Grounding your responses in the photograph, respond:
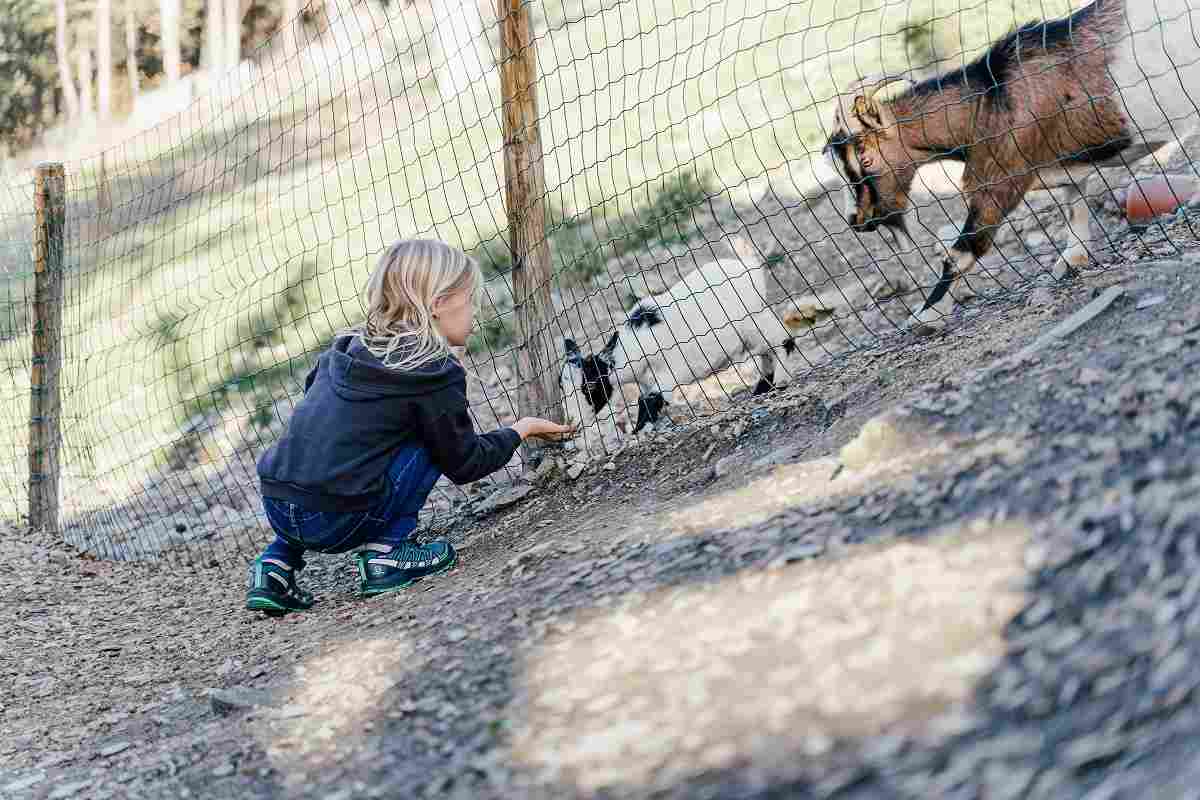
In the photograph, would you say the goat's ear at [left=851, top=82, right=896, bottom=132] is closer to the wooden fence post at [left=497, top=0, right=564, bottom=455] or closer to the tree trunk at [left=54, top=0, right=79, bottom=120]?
the wooden fence post at [left=497, top=0, right=564, bottom=455]

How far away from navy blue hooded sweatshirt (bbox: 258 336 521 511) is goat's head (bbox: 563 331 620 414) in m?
1.27

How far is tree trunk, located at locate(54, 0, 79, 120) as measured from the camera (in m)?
19.7

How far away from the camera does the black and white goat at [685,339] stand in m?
4.95

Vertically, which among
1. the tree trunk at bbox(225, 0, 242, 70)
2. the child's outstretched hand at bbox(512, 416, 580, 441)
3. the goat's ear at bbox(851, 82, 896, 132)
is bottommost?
the child's outstretched hand at bbox(512, 416, 580, 441)

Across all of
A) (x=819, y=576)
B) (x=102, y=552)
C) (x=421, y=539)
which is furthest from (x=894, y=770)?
(x=102, y=552)

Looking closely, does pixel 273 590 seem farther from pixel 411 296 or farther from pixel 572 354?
pixel 572 354

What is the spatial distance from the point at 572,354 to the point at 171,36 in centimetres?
1719

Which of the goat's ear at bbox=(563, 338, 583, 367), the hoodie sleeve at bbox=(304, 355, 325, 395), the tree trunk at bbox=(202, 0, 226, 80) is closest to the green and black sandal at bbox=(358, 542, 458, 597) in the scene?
the hoodie sleeve at bbox=(304, 355, 325, 395)

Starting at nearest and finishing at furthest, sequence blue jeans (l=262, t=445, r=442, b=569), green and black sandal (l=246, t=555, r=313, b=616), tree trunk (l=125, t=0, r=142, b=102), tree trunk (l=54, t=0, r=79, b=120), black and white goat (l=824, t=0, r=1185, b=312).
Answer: blue jeans (l=262, t=445, r=442, b=569) < green and black sandal (l=246, t=555, r=313, b=616) < black and white goat (l=824, t=0, r=1185, b=312) < tree trunk (l=125, t=0, r=142, b=102) < tree trunk (l=54, t=0, r=79, b=120)

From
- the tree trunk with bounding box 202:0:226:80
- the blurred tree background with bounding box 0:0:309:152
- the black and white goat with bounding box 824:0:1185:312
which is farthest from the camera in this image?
the blurred tree background with bounding box 0:0:309:152

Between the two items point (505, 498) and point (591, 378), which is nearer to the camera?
point (505, 498)

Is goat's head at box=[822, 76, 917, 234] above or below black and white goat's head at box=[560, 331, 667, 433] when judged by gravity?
above

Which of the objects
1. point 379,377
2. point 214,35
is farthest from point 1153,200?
point 214,35

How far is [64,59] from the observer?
65.3ft
